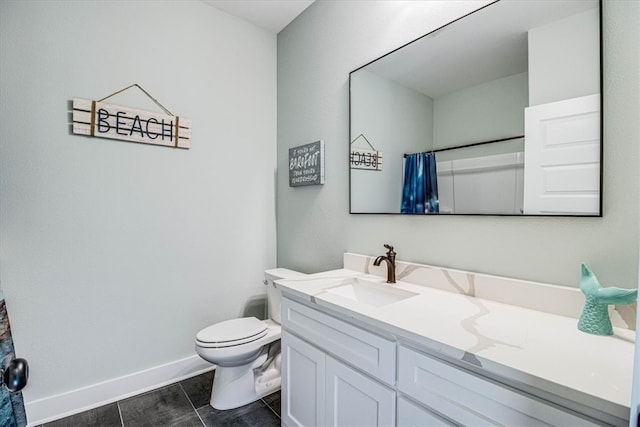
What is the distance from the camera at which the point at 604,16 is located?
3.24ft

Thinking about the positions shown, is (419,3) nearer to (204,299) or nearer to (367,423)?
(367,423)

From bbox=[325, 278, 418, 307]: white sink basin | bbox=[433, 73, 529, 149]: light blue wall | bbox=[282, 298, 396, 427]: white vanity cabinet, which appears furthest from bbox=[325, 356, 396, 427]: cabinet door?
bbox=[433, 73, 529, 149]: light blue wall

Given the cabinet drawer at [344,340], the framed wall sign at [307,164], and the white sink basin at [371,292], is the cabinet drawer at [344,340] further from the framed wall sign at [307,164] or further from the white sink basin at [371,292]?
the framed wall sign at [307,164]

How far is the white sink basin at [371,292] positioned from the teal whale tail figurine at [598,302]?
60cm

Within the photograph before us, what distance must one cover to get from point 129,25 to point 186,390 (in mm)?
2385

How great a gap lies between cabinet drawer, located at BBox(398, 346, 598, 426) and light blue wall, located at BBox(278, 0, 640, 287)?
22.6 inches

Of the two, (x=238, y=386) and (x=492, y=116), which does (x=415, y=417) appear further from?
(x=238, y=386)

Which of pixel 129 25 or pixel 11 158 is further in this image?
pixel 129 25

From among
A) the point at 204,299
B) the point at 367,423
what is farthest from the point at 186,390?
the point at 367,423

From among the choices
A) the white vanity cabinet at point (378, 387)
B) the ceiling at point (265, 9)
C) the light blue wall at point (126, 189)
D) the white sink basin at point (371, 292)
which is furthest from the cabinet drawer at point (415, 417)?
the ceiling at point (265, 9)

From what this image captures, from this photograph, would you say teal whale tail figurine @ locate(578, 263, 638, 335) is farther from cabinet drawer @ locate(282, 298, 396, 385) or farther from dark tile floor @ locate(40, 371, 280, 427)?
dark tile floor @ locate(40, 371, 280, 427)

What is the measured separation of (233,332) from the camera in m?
1.83

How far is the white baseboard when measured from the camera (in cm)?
166

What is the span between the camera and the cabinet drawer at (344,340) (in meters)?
1.00
